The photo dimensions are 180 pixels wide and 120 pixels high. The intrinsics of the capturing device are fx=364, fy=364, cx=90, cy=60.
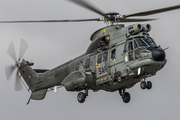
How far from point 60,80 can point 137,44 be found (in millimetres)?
Result: 7785

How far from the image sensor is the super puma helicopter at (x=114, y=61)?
22141 millimetres

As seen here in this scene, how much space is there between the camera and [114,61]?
77.3ft

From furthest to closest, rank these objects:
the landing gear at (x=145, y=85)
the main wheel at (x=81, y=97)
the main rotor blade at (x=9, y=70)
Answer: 1. the main rotor blade at (x=9, y=70)
2. the main wheel at (x=81, y=97)
3. the landing gear at (x=145, y=85)

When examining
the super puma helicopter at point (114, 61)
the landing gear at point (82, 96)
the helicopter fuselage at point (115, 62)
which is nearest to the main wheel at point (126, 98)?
the super puma helicopter at point (114, 61)

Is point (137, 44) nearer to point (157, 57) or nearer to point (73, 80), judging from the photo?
point (157, 57)

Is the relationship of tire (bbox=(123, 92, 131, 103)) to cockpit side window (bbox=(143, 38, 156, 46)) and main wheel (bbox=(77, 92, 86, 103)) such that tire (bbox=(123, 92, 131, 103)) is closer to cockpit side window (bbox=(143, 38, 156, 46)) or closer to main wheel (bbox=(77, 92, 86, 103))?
main wheel (bbox=(77, 92, 86, 103))

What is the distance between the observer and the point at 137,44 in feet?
74.0

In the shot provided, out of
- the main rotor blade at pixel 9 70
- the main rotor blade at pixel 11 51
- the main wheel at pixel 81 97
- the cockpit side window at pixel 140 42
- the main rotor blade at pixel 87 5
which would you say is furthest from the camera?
the main rotor blade at pixel 11 51

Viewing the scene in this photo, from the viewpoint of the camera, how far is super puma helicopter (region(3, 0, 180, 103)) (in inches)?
872

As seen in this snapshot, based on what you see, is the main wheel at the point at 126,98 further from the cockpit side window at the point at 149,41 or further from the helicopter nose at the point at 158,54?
the helicopter nose at the point at 158,54


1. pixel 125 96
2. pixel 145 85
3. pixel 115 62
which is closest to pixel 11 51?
pixel 125 96

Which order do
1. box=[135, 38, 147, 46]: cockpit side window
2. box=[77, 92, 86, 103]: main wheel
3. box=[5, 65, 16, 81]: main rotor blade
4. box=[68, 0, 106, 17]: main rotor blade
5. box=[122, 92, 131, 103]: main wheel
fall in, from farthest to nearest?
box=[5, 65, 16, 81]: main rotor blade, box=[122, 92, 131, 103]: main wheel, box=[77, 92, 86, 103]: main wheel, box=[135, 38, 147, 46]: cockpit side window, box=[68, 0, 106, 17]: main rotor blade

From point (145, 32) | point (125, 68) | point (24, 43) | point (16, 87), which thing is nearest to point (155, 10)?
point (145, 32)

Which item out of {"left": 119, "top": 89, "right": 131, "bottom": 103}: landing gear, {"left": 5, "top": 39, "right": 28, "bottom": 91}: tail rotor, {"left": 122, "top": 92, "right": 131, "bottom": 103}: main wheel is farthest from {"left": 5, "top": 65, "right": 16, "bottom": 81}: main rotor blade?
{"left": 122, "top": 92, "right": 131, "bottom": 103}: main wheel
